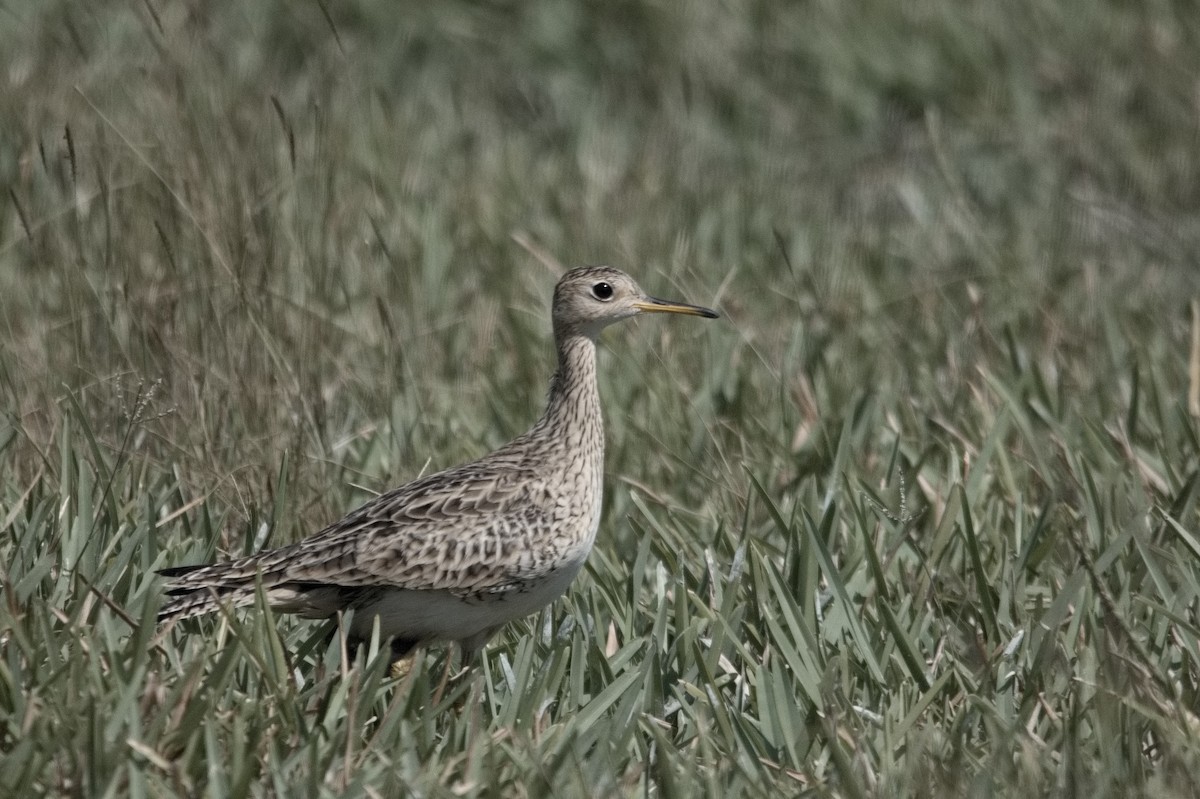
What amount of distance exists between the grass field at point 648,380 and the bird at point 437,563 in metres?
0.12

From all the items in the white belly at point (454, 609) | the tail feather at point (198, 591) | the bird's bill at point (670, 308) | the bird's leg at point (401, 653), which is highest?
the bird's bill at point (670, 308)

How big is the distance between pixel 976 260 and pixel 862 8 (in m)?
2.59

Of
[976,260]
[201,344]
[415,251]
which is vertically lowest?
[976,260]

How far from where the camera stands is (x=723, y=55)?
10391mm

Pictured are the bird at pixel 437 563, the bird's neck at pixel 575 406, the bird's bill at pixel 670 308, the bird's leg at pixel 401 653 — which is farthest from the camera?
the bird's bill at pixel 670 308

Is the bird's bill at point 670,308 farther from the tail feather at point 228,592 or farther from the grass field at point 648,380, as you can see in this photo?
the tail feather at point 228,592

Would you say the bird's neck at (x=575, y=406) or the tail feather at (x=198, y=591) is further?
the bird's neck at (x=575, y=406)

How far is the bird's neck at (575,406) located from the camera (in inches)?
204

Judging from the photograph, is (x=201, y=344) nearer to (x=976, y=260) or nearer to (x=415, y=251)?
(x=415, y=251)

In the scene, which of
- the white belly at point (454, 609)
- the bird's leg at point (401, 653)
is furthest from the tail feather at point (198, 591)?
the bird's leg at point (401, 653)

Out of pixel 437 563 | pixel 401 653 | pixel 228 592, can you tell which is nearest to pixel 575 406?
pixel 437 563

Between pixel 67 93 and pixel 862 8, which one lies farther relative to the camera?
pixel 862 8

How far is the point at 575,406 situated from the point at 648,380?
1.35 metres

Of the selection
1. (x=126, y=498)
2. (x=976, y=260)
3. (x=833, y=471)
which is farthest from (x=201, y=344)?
(x=976, y=260)
